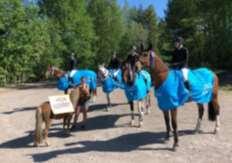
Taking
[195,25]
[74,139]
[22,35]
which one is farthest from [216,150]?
[22,35]

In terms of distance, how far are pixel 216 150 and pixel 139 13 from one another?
331 feet

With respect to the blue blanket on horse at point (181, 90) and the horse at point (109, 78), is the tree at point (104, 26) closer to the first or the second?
the horse at point (109, 78)

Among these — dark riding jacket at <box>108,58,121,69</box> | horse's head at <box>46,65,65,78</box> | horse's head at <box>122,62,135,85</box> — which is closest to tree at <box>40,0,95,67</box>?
dark riding jacket at <box>108,58,121,69</box>

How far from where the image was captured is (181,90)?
39.6 ft

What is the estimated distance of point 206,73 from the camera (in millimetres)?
13398

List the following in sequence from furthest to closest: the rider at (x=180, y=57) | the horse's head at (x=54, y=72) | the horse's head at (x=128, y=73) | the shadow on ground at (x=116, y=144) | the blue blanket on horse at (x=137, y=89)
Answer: the horse's head at (x=54, y=72), the blue blanket on horse at (x=137, y=89), the horse's head at (x=128, y=73), the rider at (x=180, y=57), the shadow on ground at (x=116, y=144)

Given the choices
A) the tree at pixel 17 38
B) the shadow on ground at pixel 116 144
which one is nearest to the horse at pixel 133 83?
the shadow on ground at pixel 116 144

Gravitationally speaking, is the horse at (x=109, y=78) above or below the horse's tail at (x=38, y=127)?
above

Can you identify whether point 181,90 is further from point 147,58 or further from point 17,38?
point 17,38

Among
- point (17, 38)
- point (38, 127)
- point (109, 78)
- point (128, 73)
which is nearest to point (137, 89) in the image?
point (128, 73)

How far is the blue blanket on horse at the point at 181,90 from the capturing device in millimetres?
11805

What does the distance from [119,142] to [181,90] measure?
235 centimetres

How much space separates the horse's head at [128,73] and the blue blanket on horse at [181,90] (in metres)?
2.29

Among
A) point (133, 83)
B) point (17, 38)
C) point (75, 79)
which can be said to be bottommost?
point (133, 83)
